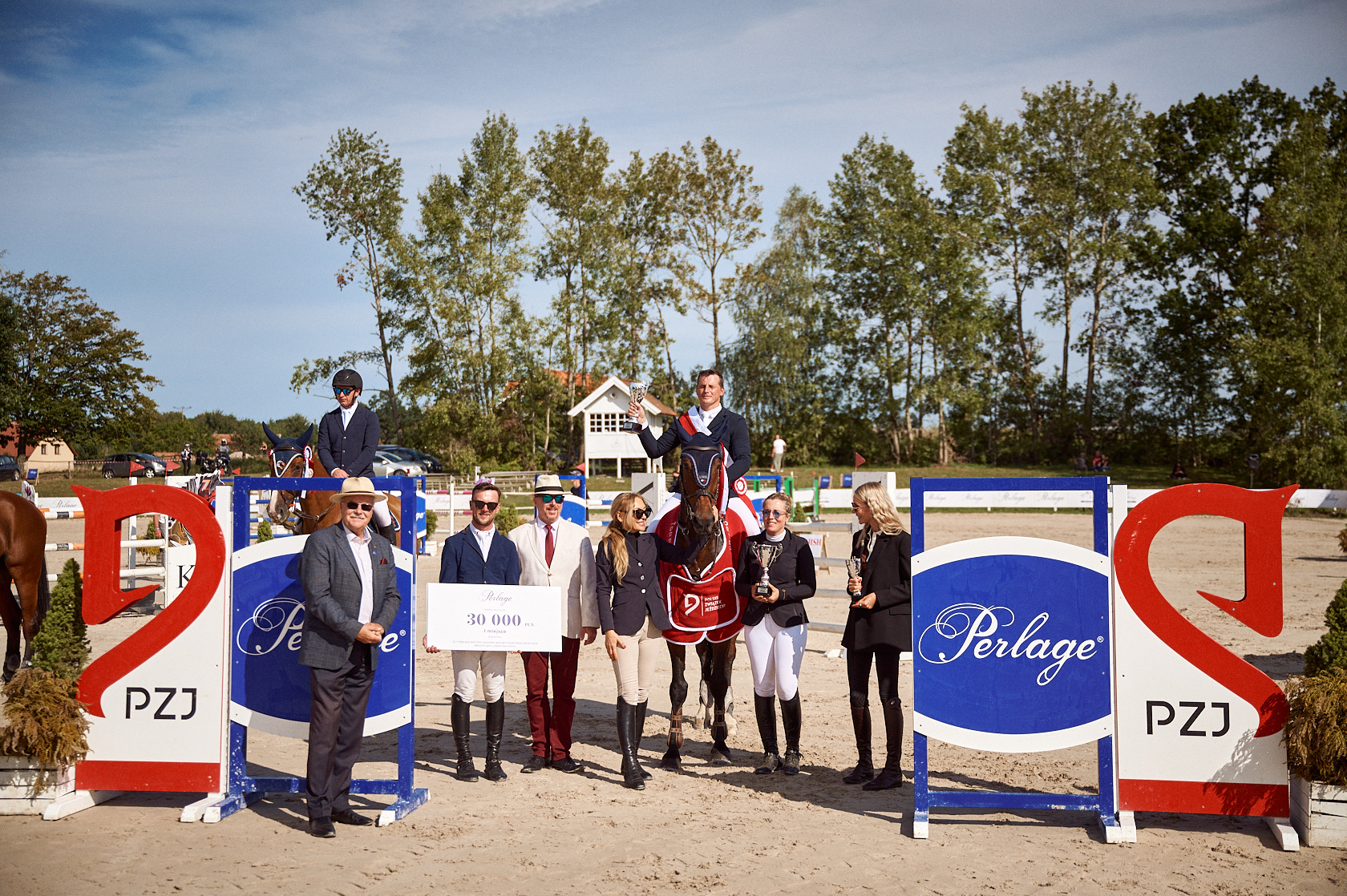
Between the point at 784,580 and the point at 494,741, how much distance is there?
6.84ft

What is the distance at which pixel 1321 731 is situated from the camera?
436 cm

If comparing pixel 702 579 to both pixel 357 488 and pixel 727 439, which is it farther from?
pixel 357 488

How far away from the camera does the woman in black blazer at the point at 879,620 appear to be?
210 inches

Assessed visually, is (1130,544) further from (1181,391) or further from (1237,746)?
(1181,391)

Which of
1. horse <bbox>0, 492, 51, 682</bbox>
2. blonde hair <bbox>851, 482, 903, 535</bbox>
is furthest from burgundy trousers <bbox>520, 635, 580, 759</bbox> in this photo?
horse <bbox>0, 492, 51, 682</bbox>

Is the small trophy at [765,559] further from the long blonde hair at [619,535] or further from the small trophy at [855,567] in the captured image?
the long blonde hair at [619,535]

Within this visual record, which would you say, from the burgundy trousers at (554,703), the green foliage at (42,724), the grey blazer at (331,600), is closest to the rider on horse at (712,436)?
the burgundy trousers at (554,703)

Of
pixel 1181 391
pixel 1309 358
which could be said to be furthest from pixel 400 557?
pixel 1181 391

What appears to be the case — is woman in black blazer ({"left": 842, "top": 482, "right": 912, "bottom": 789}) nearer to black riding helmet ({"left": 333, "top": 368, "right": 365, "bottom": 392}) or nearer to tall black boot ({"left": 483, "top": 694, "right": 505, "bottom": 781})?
tall black boot ({"left": 483, "top": 694, "right": 505, "bottom": 781})

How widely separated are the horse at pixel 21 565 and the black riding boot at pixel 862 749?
660 centimetres

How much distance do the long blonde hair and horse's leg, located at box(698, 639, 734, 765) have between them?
3.31 feet

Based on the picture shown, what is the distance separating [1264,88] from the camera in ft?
121

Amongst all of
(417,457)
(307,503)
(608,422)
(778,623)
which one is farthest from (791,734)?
(417,457)

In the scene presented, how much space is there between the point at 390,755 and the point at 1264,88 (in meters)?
43.3
